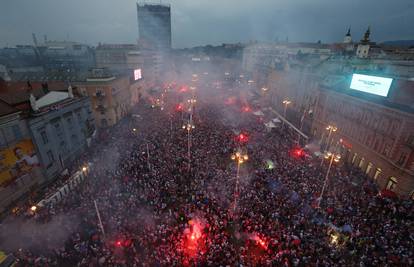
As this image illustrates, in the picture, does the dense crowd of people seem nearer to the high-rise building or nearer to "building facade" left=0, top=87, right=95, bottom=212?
"building facade" left=0, top=87, right=95, bottom=212

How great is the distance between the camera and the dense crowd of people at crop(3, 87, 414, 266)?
13.7 metres

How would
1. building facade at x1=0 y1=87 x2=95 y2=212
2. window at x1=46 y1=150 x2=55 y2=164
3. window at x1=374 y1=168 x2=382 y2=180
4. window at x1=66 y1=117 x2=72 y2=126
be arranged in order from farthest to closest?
window at x1=66 y1=117 x2=72 y2=126 → window at x1=374 y1=168 x2=382 y2=180 → window at x1=46 y1=150 x2=55 y2=164 → building facade at x1=0 y1=87 x2=95 y2=212

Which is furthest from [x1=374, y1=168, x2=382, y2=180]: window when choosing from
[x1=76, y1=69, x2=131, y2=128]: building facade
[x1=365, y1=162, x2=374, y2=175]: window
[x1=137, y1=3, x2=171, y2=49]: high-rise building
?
[x1=137, y1=3, x2=171, y2=49]: high-rise building

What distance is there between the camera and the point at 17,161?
1836cm

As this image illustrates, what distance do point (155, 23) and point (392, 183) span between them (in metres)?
137

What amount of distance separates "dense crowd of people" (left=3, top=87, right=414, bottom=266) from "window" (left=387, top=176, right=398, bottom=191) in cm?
144

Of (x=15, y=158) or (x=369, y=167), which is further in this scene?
(x=369, y=167)

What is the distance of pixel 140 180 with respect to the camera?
20188 mm

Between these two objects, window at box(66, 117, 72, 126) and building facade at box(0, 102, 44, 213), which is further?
window at box(66, 117, 72, 126)

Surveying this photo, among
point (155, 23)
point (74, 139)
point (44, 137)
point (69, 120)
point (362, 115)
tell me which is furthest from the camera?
point (155, 23)

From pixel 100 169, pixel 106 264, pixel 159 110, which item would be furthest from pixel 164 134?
pixel 106 264

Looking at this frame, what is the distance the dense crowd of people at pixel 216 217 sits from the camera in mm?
13688

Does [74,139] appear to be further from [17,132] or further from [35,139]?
[17,132]

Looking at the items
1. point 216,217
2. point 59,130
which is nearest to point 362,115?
point 216,217
